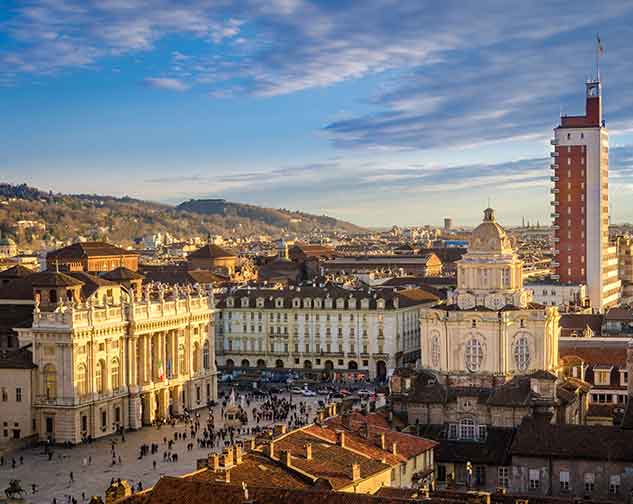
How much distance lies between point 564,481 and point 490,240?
88.9ft

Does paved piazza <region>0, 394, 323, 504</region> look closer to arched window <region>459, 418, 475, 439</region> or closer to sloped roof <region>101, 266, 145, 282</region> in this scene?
arched window <region>459, 418, 475, 439</region>

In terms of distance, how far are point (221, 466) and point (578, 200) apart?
346 feet

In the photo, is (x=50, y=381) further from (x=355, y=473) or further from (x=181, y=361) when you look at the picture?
(x=355, y=473)

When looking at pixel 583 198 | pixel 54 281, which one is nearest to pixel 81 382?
pixel 54 281

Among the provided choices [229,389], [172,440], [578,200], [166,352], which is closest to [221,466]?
[172,440]

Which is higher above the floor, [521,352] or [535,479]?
[521,352]

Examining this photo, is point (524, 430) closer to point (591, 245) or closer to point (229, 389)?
point (229, 389)

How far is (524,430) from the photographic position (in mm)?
70438

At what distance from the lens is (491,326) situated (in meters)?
88.6

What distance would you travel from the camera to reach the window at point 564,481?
221 ft

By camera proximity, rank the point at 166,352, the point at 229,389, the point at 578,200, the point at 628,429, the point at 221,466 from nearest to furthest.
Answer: the point at 221,466
the point at 628,429
the point at 166,352
the point at 229,389
the point at 578,200

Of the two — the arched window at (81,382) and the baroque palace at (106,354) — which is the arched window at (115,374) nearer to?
the baroque palace at (106,354)

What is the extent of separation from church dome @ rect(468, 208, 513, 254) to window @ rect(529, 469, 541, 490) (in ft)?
85.0

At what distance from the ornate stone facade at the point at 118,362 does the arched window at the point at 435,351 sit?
25.4 meters
